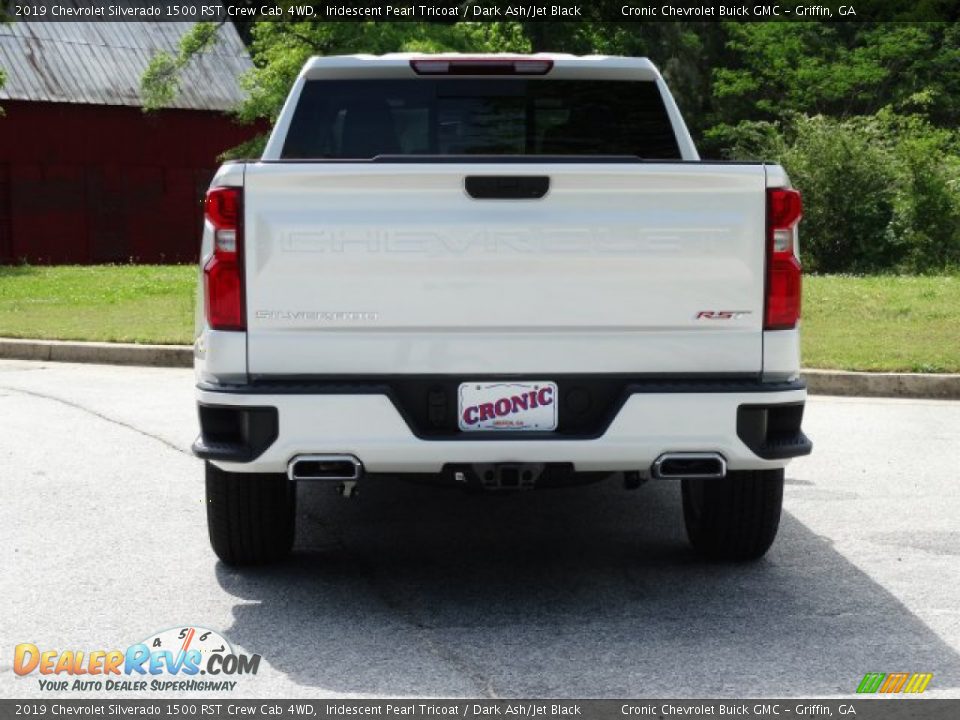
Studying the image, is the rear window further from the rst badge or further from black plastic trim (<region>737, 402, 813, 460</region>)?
black plastic trim (<region>737, 402, 813, 460</region>)

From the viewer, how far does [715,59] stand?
48812mm

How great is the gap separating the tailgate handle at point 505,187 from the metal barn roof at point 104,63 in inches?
1280

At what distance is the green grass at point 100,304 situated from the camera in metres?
15.3

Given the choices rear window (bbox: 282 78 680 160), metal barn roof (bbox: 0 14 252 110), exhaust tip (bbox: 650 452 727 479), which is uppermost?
metal barn roof (bbox: 0 14 252 110)

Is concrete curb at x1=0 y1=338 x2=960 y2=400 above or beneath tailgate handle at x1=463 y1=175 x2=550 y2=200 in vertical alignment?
beneath

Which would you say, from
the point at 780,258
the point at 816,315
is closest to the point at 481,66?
the point at 780,258

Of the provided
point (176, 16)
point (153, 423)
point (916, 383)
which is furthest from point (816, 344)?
point (176, 16)

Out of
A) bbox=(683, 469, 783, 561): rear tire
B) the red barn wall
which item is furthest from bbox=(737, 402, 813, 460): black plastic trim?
the red barn wall

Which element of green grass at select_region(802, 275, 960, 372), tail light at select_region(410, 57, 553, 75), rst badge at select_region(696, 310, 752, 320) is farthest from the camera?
green grass at select_region(802, 275, 960, 372)

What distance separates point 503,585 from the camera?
18.9ft

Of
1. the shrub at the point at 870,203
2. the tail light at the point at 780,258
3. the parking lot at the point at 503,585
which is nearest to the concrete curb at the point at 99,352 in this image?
the parking lot at the point at 503,585

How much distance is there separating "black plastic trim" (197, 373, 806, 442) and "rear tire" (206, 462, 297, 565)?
664mm

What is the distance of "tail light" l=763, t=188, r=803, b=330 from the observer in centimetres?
511
